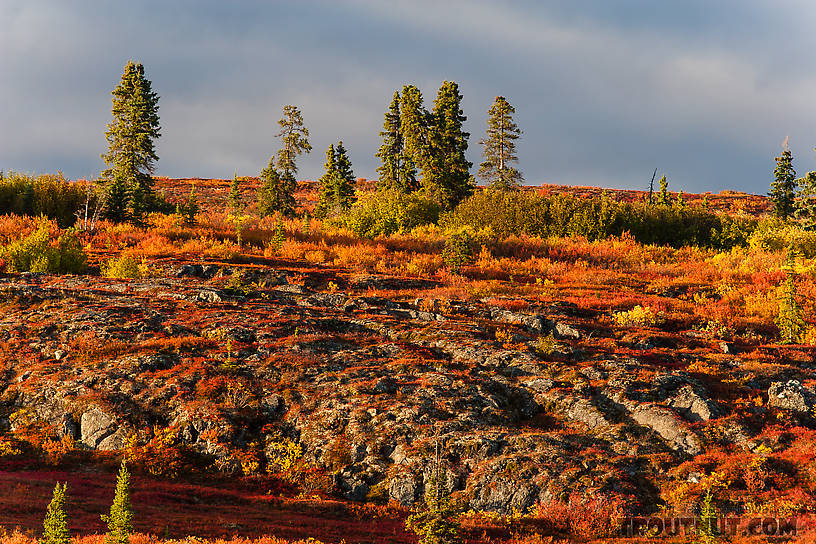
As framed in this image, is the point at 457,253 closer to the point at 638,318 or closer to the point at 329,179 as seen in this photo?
A: the point at 638,318

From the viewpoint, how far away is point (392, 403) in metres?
13.8

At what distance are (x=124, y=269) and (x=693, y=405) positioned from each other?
2034 cm

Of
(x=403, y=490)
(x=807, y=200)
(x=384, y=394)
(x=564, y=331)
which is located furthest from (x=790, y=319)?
(x=807, y=200)

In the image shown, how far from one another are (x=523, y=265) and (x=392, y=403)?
1641 centimetres

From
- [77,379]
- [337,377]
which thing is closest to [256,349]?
[337,377]

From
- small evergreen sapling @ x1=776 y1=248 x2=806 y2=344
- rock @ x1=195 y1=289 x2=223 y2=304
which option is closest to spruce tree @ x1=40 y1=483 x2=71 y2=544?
rock @ x1=195 y1=289 x2=223 y2=304

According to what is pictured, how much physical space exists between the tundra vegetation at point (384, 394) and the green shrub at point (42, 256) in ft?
0.27

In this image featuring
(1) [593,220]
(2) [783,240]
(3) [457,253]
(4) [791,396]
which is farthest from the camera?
(1) [593,220]

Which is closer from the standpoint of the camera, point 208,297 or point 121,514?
point 121,514

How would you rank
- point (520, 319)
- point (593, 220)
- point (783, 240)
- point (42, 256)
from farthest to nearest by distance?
point (593, 220) → point (783, 240) → point (42, 256) → point (520, 319)

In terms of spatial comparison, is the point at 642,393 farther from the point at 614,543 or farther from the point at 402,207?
the point at 402,207

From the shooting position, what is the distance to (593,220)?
131 ft

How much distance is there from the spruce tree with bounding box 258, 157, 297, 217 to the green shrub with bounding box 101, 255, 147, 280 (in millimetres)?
33339

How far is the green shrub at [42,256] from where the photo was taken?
76.3 ft
